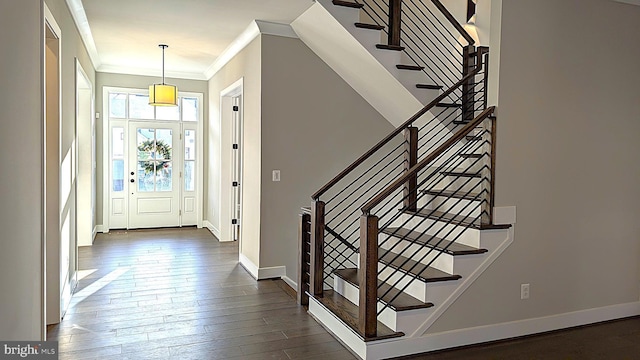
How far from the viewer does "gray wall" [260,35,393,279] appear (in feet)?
16.6

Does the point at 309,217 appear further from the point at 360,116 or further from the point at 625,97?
the point at 625,97

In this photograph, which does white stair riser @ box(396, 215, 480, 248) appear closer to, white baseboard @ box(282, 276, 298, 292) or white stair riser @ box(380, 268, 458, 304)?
white stair riser @ box(380, 268, 458, 304)

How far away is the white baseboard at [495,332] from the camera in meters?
3.17

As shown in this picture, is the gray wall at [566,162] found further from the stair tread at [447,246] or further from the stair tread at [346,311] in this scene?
the stair tread at [346,311]

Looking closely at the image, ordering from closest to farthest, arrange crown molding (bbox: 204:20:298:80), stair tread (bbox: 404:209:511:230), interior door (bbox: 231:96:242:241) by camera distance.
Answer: stair tread (bbox: 404:209:511:230) → crown molding (bbox: 204:20:298:80) → interior door (bbox: 231:96:242:241)

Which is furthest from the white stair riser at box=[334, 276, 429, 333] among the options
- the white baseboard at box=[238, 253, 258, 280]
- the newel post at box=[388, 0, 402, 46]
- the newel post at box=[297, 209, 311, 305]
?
the newel post at box=[388, 0, 402, 46]

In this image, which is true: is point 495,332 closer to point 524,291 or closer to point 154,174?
point 524,291

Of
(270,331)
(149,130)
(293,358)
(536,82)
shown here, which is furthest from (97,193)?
(536,82)

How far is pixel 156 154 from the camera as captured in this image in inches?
319

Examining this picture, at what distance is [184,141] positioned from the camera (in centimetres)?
823

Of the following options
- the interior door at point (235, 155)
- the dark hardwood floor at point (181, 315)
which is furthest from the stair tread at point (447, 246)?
the interior door at point (235, 155)

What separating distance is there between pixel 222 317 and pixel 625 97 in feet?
12.9

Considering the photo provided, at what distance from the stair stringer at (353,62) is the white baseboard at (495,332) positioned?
2.22 m

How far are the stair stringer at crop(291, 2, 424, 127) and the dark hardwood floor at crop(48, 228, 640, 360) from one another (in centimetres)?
232
